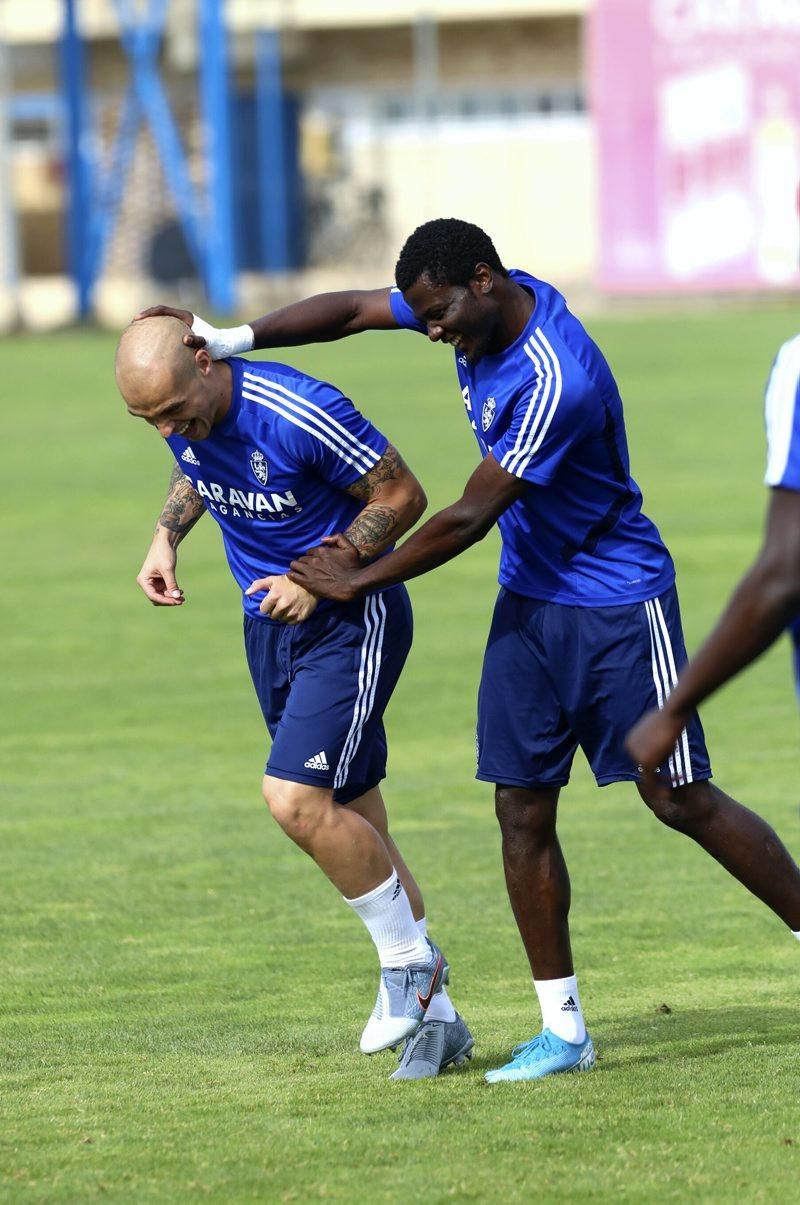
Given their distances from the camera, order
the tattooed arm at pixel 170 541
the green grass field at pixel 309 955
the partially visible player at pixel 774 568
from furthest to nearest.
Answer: the tattooed arm at pixel 170 541
the green grass field at pixel 309 955
the partially visible player at pixel 774 568

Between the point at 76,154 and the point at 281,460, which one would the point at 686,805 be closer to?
the point at 281,460

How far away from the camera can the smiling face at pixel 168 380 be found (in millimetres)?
5625

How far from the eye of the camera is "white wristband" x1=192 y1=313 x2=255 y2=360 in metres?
5.91

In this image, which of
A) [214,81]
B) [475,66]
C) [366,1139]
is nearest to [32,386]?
[214,81]

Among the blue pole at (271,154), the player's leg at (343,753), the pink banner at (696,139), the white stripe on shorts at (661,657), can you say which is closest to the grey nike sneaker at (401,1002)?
the player's leg at (343,753)

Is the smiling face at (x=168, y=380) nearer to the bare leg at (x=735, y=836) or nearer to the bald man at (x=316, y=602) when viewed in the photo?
the bald man at (x=316, y=602)

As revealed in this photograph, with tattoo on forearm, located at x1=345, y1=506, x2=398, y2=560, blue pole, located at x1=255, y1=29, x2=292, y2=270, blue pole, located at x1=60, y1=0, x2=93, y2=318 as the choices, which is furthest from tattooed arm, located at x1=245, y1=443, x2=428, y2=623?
blue pole, located at x1=255, y1=29, x2=292, y2=270

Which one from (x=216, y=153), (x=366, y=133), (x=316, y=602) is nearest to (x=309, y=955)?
(x=316, y=602)

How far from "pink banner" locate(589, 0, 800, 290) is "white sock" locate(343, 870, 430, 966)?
35307 mm

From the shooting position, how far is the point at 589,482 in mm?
5703

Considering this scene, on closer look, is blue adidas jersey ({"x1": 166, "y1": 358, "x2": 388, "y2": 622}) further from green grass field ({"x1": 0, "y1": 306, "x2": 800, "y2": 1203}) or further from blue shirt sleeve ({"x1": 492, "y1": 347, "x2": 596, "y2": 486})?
green grass field ({"x1": 0, "y1": 306, "x2": 800, "y2": 1203})

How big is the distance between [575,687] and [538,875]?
530 mm

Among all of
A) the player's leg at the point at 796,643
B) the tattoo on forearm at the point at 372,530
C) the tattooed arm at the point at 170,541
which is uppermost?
→ the player's leg at the point at 796,643

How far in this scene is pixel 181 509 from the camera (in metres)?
6.45
